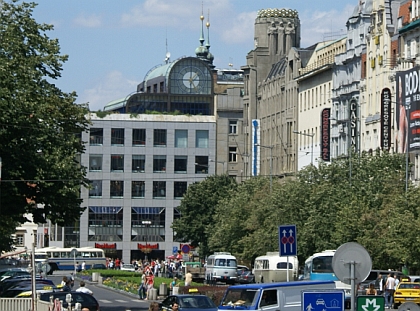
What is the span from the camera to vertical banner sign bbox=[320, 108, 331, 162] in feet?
398

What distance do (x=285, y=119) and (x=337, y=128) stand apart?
22820mm

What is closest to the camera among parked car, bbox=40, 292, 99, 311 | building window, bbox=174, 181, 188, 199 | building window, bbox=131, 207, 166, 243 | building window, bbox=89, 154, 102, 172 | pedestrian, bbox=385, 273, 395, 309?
parked car, bbox=40, 292, 99, 311

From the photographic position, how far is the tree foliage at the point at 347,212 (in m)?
69.9

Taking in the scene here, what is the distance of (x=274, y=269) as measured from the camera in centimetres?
7494

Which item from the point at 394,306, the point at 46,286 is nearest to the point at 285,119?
the point at 394,306

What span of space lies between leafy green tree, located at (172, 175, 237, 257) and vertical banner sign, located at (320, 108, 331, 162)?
9585 millimetres

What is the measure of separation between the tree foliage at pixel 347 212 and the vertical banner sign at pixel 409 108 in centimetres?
341

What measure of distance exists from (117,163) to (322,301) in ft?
439

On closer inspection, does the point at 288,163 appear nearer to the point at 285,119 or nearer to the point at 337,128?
the point at 285,119

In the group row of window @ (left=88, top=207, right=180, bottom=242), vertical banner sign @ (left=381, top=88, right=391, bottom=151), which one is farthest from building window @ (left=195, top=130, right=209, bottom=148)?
vertical banner sign @ (left=381, top=88, right=391, bottom=151)

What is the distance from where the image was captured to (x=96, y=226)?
150375 millimetres

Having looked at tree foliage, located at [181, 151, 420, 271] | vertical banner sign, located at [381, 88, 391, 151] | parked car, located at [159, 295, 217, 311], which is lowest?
parked car, located at [159, 295, 217, 311]

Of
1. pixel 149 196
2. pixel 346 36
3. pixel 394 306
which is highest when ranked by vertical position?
pixel 346 36

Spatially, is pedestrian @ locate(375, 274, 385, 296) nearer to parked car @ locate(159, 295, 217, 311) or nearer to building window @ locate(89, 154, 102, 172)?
parked car @ locate(159, 295, 217, 311)
